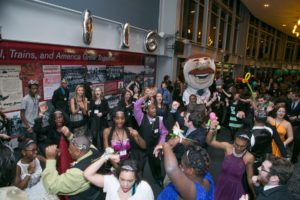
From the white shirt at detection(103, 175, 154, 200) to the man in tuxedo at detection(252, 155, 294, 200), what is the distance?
95cm

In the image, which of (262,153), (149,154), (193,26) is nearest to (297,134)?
(262,153)

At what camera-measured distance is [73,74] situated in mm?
6871

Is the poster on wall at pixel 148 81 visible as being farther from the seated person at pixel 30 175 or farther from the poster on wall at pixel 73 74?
the seated person at pixel 30 175

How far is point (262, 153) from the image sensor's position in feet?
10.4

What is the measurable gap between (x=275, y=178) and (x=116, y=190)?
128 cm

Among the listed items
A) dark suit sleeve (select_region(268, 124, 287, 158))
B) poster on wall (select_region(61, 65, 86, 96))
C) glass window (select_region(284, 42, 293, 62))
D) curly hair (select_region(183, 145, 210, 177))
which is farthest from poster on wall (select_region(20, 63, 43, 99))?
glass window (select_region(284, 42, 293, 62))

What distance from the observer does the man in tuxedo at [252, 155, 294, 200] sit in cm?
196

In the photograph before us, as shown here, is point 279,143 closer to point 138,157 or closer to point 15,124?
point 138,157

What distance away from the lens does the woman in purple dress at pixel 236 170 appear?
2736 millimetres

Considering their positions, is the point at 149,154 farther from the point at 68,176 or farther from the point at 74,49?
the point at 74,49

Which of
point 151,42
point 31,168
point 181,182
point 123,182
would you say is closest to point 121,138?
point 31,168

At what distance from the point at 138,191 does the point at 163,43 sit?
9.79 meters

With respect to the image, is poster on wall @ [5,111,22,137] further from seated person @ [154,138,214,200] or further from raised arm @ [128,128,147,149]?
seated person @ [154,138,214,200]

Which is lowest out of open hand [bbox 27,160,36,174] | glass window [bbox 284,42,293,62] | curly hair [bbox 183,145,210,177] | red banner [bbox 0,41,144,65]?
open hand [bbox 27,160,36,174]
